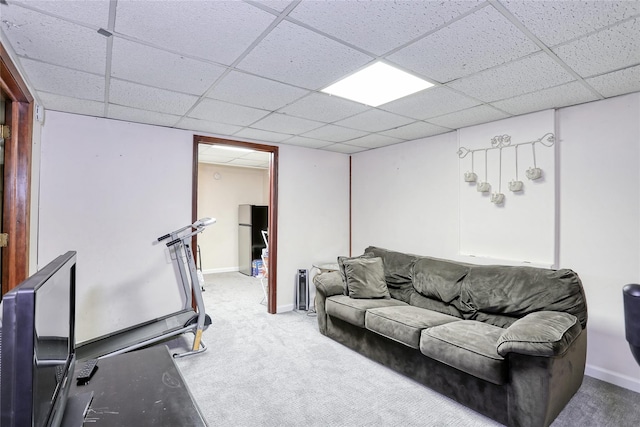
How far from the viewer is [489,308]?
9.11 feet

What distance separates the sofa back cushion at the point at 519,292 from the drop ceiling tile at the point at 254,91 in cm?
225

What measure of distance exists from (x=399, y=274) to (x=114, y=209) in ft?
→ 10.2

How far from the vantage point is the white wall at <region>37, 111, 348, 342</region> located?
9.99 feet

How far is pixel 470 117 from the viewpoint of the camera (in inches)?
124

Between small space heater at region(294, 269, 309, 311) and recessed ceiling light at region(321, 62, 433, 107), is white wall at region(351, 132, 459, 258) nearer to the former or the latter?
small space heater at region(294, 269, 309, 311)

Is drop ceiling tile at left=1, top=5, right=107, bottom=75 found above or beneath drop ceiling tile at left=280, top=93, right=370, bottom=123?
beneath

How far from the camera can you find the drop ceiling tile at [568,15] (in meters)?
1.44

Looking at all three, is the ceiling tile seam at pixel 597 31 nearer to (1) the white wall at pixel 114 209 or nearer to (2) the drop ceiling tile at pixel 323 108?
(2) the drop ceiling tile at pixel 323 108

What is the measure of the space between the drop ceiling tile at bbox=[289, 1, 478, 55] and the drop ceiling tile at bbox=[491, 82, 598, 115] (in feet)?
4.71

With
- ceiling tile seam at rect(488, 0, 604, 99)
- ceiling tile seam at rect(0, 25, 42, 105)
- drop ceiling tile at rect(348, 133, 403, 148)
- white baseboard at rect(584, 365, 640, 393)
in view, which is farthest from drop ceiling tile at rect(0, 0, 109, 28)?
white baseboard at rect(584, 365, 640, 393)

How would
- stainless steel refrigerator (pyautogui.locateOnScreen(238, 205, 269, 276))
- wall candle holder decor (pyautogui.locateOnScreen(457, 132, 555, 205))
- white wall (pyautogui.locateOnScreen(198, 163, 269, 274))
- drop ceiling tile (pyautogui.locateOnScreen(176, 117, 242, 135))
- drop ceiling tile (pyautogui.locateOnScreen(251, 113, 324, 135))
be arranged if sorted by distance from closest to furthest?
wall candle holder decor (pyautogui.locateOnScreen(457, 132, 555, 205))
drop ceiling tile (pyautogui.locateOnScreen(251, 113, 324, 135))
drop ceiling tile (pyautogui.locateOnScreen(176, 117, 242, 135))
stainless steel refrigerator (pyautogui.locateOnScreen(238, 205, 269, 276))
white wall (pyautogui.locateOnScreen(198, 163, 269, 274))

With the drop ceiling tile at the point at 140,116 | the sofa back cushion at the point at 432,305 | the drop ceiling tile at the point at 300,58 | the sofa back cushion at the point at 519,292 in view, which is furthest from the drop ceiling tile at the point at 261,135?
the sofa back cushion at the point at 519,292

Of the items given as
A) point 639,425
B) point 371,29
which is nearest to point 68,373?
point 371,29

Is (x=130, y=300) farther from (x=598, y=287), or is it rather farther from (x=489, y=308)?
(x=598, y=287)
